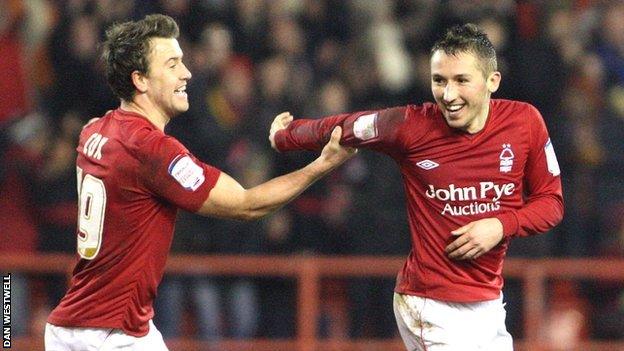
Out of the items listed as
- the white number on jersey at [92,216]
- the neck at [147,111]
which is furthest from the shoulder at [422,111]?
the white number on jersey at [92,216]

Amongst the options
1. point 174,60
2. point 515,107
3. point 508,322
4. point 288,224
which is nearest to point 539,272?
point 508,322

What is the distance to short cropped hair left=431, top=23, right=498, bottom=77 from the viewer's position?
6480 mm

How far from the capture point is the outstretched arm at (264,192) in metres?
6.32

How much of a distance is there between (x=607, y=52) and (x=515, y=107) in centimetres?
463

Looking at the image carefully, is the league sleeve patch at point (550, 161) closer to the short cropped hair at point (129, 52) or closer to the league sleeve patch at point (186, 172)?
the league sleeve patch at point (186, 172)

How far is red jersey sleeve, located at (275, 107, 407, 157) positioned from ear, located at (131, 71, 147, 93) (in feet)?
2.81

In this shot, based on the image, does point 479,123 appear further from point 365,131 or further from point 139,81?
point 139,81

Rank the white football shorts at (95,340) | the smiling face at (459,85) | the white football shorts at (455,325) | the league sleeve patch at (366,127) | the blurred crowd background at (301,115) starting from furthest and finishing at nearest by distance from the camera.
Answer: the blurred crowd background at (301,115) → the league sleeve patch at (366,127) → the white football shorts at (455,325) → the smiling face at (459,85) → the white football shorts at (95,340)

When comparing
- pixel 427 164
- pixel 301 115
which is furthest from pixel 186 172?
pixel 301 115

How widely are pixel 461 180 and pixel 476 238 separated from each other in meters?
0.31

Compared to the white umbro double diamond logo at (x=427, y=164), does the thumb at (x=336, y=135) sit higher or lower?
higher

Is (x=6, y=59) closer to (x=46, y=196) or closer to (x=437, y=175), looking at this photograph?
(x=46, y=196)

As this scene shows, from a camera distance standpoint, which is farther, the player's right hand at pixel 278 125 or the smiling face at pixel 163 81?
the player's right hand at pixel 278 125

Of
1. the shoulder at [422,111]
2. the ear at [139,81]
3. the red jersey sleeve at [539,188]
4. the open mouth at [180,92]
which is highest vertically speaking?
the ear at [139,81]
